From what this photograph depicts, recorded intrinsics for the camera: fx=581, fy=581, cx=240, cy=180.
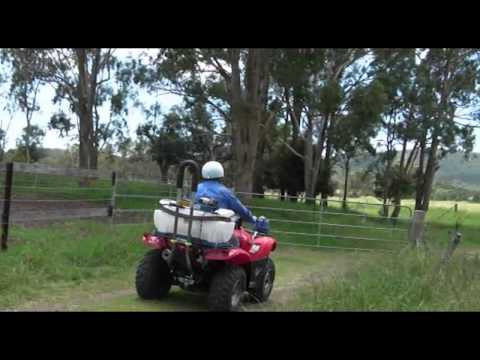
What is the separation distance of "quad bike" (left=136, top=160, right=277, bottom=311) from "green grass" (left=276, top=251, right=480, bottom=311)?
2.00 feet

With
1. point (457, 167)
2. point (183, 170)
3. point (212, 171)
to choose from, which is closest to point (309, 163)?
point (457, 167)

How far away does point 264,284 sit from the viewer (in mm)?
6945

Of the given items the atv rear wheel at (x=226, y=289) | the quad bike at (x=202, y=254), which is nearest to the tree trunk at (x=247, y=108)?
the quad bike at (x=202, y=254)

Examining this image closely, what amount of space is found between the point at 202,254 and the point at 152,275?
2.61 ft

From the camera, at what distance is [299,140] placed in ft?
124

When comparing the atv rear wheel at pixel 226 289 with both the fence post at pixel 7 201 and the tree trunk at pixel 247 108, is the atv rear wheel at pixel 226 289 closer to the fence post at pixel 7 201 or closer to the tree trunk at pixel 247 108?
the fence post at pixel 7 201

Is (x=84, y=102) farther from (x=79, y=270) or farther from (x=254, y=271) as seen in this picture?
(x=254, y=271)

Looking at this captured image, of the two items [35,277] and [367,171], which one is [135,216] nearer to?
[35,277]

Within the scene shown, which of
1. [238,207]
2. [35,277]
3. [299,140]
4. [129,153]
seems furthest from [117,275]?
[129,153]

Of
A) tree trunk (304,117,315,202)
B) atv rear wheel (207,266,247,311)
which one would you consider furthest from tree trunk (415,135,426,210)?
atv rear wheel (207,266,247,311)

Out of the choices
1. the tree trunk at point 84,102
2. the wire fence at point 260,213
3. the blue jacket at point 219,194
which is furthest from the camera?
the tree trunk at point 84,102

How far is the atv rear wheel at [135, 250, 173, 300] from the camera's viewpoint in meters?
6.49

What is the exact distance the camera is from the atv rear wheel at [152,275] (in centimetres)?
649

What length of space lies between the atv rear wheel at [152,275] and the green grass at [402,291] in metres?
1.44
